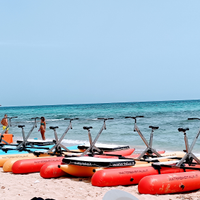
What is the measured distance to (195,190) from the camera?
17.5ft

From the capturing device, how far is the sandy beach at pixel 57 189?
15.9ft

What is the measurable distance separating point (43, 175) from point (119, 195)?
13.7 feet

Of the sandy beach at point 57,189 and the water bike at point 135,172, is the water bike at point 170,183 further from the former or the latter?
the water bike at point 135,172

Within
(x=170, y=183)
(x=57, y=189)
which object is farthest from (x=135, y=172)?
(x=57, y=189)

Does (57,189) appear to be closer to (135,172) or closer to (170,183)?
(135,172)

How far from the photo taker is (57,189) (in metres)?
5.34

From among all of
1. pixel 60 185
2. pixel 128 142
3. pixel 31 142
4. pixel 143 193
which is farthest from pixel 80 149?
pixel 128 142

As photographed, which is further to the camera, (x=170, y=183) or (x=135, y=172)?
(x=135, y=172)

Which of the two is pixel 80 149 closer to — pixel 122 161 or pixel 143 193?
pixel 122 161

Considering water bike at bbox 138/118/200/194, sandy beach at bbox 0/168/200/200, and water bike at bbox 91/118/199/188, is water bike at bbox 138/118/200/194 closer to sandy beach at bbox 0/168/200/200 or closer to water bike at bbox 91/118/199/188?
sandy beach at bbox 0/168/200/200

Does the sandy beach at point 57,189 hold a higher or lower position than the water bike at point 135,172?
lower

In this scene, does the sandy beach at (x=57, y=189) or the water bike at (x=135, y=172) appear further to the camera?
the water bike at (x=135, y=172)

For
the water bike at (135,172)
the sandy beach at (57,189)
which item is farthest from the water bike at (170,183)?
the water bike at (135,172)

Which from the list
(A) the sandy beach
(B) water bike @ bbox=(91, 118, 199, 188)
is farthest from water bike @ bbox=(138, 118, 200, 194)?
(B) water bike @ bbox=(91, 118, 199, 188)
